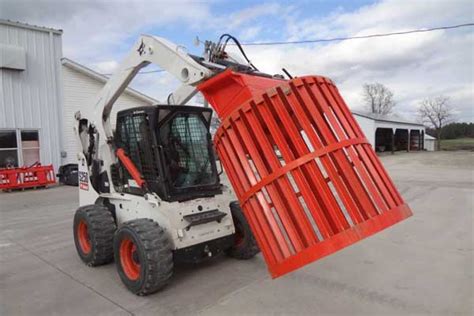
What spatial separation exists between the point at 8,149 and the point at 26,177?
1391mm

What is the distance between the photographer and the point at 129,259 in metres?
4.46

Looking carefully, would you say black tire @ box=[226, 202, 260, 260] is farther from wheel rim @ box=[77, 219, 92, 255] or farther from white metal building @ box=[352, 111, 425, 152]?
white metal building @ box=[352, 111, 425, 152]

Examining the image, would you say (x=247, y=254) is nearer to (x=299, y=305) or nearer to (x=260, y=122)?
(x=299, y=305)

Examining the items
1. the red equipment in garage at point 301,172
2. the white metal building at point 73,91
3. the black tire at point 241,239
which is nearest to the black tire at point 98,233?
the black tire at point 241,239

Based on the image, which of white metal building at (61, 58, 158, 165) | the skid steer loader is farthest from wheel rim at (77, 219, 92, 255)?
white metal building at (61, 58, 158, 165)

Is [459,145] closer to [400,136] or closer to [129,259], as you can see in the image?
[400,136]

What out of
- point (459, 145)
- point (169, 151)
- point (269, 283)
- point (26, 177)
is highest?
point (169, 151)

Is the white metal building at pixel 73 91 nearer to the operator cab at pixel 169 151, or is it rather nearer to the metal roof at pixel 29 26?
the metal roof at pixel 29 26

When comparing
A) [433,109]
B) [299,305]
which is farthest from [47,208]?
[433,109]

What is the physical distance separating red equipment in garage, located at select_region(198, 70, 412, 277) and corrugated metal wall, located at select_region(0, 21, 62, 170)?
13177 millimetres

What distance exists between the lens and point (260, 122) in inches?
127

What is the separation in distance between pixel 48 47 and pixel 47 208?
A: 796 cm

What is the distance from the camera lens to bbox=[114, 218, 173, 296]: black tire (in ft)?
13.0

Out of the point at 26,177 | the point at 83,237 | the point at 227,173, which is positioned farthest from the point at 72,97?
the point at 227,173
